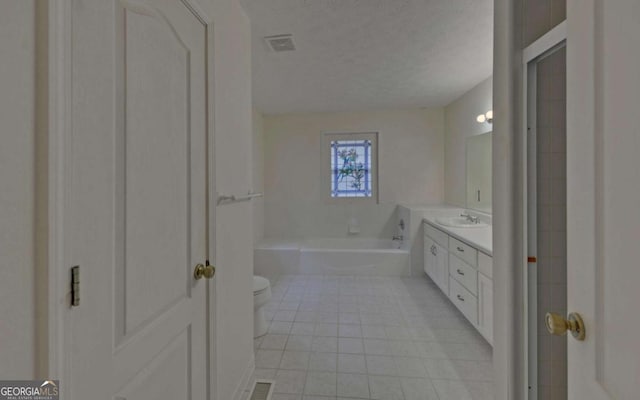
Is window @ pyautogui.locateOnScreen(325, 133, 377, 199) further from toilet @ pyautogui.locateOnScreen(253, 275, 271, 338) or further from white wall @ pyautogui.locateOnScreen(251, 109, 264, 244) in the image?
toilet @ pyautogui.locateOnScreen(253, 275, 271, 338)

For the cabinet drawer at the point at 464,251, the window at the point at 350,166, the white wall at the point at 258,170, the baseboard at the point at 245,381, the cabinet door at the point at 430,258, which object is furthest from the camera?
the window at the point at 350,166

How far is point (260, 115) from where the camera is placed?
470 cm

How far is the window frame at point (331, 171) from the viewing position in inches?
186

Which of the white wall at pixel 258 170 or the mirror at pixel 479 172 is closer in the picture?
the mirror at pixel 479 172

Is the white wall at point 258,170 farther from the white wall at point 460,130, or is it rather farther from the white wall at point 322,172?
the white wall at point 460,130

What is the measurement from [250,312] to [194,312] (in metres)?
0.79

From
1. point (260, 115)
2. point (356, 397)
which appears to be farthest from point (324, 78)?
point (356, 397)

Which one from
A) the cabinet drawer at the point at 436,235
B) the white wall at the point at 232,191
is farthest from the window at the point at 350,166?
the white wall at the point at 232,191

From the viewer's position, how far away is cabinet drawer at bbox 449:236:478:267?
241 centimetres

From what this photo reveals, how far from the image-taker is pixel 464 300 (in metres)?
2.65

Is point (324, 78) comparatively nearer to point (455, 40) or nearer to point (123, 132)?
point (455, 40)

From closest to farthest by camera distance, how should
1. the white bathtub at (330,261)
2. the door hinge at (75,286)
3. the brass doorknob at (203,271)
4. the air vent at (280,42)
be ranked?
the door hinge at (75,286) → the brass doorknob at (203,271) → the air vent at (280,42) → the white bathtub at (330,261)
